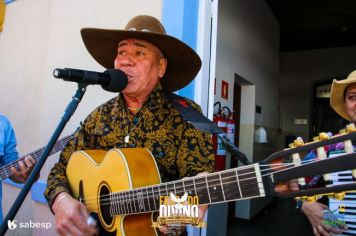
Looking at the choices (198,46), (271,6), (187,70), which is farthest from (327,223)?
(271,6)

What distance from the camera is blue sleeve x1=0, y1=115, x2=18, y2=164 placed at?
2.08 meters

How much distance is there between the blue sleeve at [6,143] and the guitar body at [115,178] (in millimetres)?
807

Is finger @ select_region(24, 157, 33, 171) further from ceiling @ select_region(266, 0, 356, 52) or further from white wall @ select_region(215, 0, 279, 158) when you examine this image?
ceiling @ select_region(266, 0, 356, 52)

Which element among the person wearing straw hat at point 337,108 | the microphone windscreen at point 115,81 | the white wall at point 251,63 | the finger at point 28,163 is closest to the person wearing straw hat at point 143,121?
the microphone windscreen at point 115,81

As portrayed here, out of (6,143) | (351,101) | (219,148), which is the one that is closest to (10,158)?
(6,143)

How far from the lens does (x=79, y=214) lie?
136 centimetres

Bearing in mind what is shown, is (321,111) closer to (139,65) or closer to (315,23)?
(315,23)

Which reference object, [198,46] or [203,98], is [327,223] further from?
[198,46]

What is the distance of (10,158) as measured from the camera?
213 centimetres

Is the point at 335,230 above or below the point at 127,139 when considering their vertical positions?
below

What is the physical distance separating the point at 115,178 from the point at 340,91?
1.42m

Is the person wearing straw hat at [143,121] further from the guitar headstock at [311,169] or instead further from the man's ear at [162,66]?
the guitar headstock at [311,169]

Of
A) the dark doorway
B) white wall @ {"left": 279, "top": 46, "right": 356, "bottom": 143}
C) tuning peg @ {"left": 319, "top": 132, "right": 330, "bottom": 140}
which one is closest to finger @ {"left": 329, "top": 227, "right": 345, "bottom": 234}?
tuning peg @ {"left": 319, "top": 132, "right": 330, "bottom": 140}

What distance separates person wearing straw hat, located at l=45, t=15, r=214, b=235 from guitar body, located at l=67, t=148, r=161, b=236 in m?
0.07
